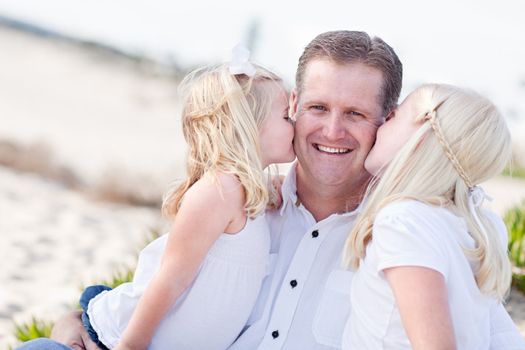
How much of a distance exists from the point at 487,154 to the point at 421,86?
0.40 metres

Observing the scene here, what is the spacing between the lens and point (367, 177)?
3.55 metres

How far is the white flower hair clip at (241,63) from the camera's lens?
10.9 feet

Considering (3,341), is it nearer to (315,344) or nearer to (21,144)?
(315,344)

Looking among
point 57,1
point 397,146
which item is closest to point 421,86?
point 397,146

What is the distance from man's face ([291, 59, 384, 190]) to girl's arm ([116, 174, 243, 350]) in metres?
0.47

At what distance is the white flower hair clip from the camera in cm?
332

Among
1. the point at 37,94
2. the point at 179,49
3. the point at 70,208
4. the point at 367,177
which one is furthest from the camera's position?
the point at 179,49

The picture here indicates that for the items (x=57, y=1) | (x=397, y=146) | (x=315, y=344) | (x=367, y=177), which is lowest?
(x=57, y=1)

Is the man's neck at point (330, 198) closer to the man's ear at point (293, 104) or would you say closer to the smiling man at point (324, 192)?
the smiling man at point (324, 192)

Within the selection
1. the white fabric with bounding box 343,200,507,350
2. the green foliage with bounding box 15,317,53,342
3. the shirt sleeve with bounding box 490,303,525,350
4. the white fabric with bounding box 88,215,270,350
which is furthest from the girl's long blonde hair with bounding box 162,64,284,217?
the green foliage with bounding box 15,317,53,342

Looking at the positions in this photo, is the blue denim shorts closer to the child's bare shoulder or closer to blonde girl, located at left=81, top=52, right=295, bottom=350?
blonde girl, located at left=81, top=52, right=295, bottom=350

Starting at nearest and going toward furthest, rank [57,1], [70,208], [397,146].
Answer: [397,146] < [70,208] < [57,1]

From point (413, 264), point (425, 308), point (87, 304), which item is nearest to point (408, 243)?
point (413, 264)

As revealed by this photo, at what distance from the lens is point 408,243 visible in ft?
8.35
